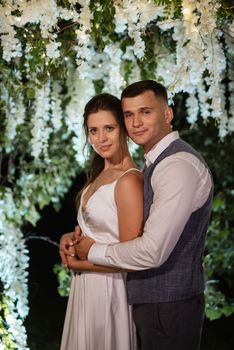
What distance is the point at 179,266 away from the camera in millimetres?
1915

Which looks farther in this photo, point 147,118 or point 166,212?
point 147,118

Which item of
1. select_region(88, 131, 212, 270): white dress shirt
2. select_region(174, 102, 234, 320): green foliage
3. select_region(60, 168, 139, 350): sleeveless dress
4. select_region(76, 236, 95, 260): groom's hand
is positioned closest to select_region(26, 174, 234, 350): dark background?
select_region(174, 102, 234, 320): green foliage

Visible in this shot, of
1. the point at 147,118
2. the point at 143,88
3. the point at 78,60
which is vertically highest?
the point at 78,60

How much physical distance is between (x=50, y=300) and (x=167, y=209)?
3963mm

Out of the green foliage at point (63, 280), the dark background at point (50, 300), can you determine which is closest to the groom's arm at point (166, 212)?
the dark background at point (50, 300)

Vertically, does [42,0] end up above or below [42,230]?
above

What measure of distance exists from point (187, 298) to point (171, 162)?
1.62 feet

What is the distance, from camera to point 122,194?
6.77ft

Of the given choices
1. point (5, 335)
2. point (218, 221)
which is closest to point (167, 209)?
point (5, 335)

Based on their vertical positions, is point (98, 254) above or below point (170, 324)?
above

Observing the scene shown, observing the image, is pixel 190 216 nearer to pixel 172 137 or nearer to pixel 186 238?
pixel 186 238

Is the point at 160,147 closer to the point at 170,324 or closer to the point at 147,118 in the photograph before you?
the point at 147,118

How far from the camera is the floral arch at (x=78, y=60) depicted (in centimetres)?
243

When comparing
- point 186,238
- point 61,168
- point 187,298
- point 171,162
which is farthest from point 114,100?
point 61,168
